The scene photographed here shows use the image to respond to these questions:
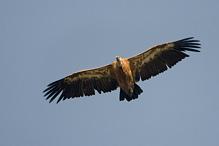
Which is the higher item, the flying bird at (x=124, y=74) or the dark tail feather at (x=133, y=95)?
the flying bird at (x=124, y=74)

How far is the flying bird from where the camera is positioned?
18.0m

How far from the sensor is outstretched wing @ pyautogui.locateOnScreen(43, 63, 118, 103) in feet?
61.3

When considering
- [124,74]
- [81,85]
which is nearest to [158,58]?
[124,74]

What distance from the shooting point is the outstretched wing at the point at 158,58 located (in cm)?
1812

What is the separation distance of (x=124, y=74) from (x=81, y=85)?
2059 mm

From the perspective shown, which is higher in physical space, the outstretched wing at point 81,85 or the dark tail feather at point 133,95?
the outstretched wing at point 81,85

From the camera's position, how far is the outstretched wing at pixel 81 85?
18.7 m

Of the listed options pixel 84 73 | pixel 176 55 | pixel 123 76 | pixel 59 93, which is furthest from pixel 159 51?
pixel 59 93

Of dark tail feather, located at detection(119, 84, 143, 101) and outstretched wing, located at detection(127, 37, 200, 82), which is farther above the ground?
outstretched wing, located at detection(127, 37, 200, 82)

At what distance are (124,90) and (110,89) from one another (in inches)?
28.9

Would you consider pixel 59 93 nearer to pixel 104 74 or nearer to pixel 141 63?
pixel 104 74

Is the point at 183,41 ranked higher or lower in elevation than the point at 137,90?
higher

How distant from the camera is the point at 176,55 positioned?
59.7 feet

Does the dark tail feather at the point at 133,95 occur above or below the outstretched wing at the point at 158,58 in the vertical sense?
below
